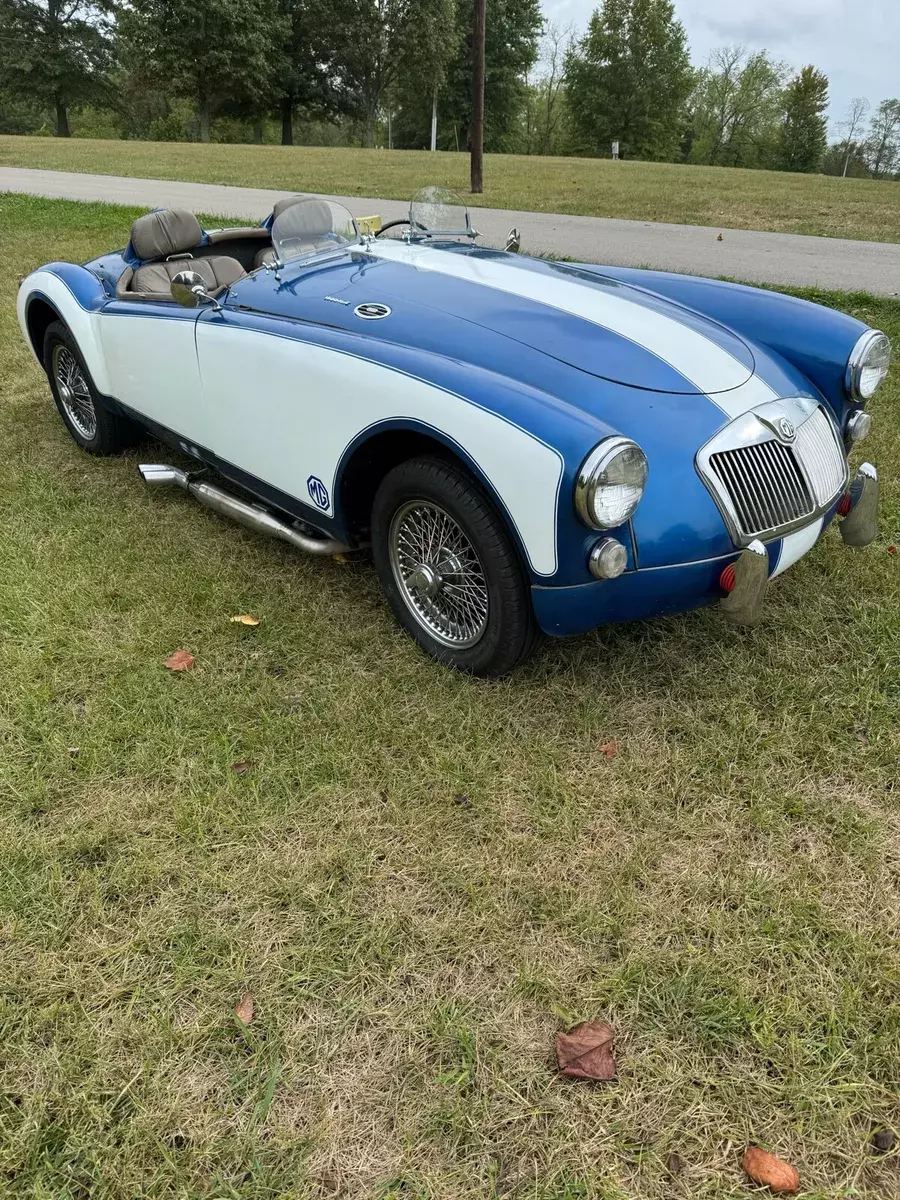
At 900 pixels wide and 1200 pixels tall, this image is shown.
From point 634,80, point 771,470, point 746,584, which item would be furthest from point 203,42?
point 746,584

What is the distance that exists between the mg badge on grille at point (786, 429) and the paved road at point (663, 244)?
20.2 ft

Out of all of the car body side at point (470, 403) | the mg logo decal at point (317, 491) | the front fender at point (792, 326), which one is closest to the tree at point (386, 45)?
the car body side at point (470, 403)

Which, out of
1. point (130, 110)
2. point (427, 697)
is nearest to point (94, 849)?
point (427, 697)

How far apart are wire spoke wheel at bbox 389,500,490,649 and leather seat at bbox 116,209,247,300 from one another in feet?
7.12

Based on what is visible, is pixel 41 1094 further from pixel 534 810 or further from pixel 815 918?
pixel 815 918

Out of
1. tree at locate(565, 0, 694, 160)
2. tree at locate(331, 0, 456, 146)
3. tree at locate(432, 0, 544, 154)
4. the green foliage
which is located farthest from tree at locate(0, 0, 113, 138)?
the green foliage

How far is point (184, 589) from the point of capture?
3.39 meters

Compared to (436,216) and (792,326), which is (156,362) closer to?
(436,216)

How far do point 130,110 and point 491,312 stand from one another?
56.6m

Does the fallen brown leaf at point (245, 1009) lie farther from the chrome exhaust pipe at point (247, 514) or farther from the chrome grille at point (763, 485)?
the chrome grille at point (763, 485)

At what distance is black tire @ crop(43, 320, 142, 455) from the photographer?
4.37 m

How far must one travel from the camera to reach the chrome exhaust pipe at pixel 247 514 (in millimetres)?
3094

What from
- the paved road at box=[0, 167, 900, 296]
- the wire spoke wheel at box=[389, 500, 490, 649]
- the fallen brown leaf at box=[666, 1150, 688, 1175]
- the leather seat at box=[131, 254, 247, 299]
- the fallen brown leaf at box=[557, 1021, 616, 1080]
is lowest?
the fallen brown leaf at box=[666, 1150, 688, 1175]

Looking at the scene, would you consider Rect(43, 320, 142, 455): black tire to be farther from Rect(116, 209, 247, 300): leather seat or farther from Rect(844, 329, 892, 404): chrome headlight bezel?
Rect(844, 329, 892, 404): chrome headlight bezel
